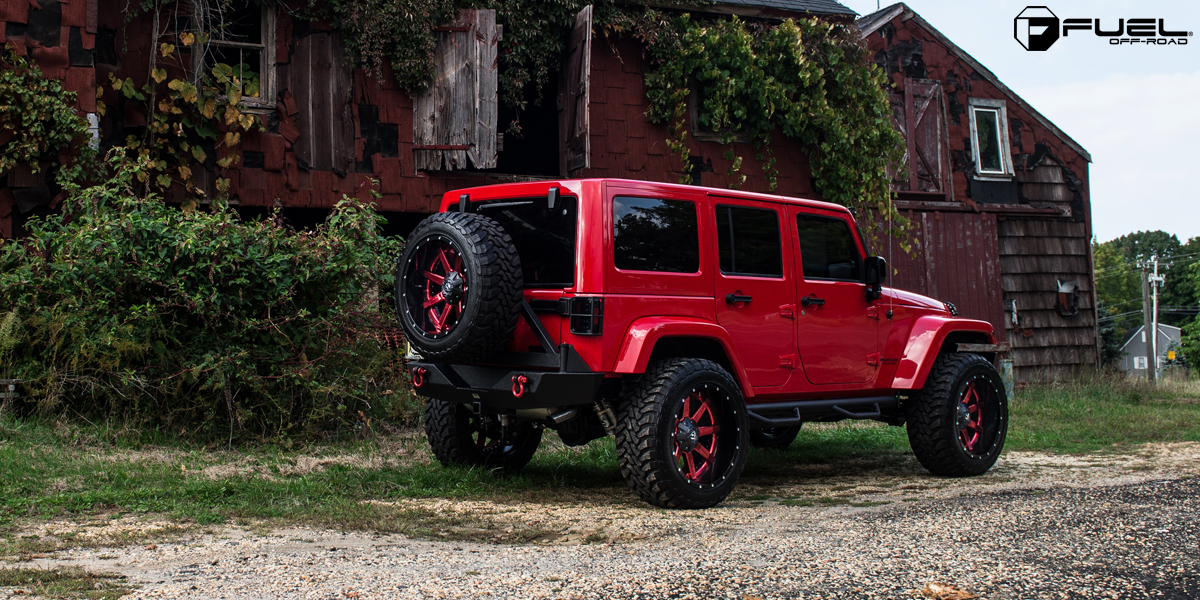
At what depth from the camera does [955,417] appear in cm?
704

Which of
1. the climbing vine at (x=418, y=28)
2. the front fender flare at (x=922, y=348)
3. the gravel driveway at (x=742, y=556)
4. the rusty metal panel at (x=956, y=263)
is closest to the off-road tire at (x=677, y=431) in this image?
the gravel driveway at (x=742, y=556)

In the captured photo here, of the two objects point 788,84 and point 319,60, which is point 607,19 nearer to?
point 788,84

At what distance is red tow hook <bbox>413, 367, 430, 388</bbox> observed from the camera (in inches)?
237

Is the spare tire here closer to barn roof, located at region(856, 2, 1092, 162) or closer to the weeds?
the weeds

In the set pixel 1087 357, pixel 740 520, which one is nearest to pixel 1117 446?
pixel 740 520

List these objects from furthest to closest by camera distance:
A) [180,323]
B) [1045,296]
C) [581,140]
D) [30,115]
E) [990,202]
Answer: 1. [1045,296]
2. [990,202]
3. [581,140]
4. [30,115]
5. [180,323]

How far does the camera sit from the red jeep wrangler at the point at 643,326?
17.9 ft

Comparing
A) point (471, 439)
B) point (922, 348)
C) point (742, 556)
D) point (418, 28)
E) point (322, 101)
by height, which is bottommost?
point (742, 556)

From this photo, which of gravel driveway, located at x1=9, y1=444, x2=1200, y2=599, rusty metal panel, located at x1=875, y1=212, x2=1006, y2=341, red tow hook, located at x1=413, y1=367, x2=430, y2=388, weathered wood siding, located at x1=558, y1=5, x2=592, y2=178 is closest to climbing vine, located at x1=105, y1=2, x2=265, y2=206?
weathered wood siding, located at x1=558, y1=5, x2=592, y2=178

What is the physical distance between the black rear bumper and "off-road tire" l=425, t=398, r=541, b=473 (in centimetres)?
55

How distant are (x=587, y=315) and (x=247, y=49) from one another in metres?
7.82

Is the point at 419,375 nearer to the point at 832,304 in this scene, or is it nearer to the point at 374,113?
the point at 832,304

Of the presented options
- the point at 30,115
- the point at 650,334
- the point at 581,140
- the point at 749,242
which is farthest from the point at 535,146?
the point at 650,334

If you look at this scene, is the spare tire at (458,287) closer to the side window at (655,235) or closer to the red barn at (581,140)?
the side window at (655,235)
